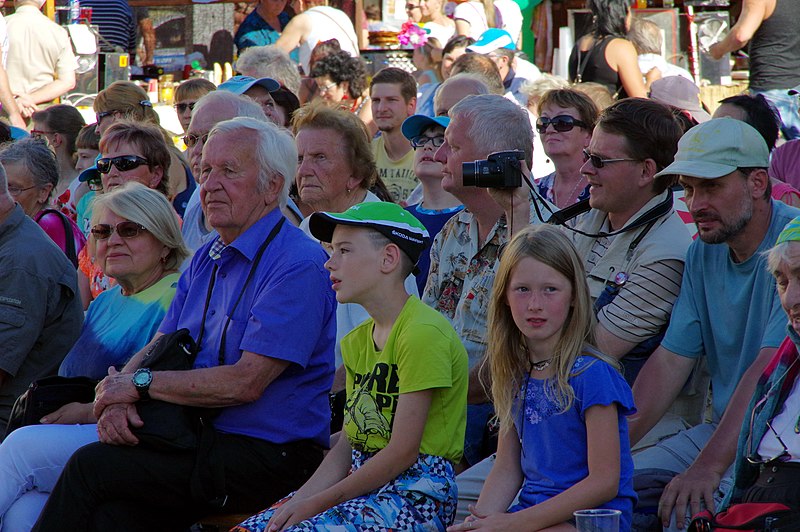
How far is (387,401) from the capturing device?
11.3 ft

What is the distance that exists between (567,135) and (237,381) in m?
2.43

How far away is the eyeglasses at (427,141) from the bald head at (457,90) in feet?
2.69

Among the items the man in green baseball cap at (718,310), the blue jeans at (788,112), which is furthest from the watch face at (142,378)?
the blue jeans at (788,112)

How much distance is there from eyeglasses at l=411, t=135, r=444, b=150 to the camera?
142cm

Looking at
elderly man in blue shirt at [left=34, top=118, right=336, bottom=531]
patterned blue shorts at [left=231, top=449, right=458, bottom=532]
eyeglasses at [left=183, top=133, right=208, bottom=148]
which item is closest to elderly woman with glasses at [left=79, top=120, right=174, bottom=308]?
eyeglasses at [left=183, top=133, right=208, bottom=148]

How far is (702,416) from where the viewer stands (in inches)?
153

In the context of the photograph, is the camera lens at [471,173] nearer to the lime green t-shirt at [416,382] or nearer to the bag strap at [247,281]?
the lime green t-shirt at [416,382]

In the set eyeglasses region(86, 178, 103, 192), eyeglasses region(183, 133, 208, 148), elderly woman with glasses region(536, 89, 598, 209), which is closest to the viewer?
elderly woman with glasses region(536, 89, 598, 209)

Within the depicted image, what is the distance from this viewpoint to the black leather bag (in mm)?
3633

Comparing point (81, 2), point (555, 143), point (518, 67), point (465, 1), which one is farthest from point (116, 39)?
point (555, 143)

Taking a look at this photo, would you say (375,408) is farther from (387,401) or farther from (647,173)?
(647,173)

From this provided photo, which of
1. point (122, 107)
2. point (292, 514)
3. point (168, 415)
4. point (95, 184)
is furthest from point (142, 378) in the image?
point (122, 107)

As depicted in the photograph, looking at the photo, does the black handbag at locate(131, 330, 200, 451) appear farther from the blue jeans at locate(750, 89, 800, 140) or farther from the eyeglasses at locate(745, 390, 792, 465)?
the blue jeans at locate(750, 89, 800, 140)

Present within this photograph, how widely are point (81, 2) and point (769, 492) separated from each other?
34.8 feet
